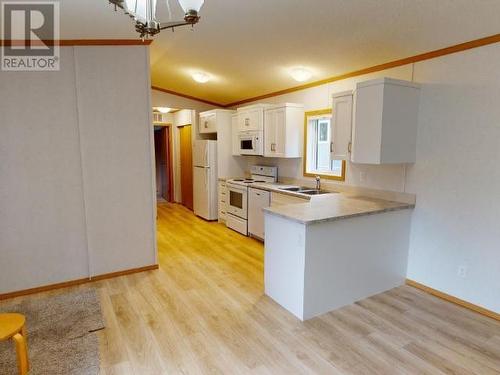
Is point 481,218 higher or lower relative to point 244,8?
lower

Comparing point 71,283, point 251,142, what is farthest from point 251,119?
point 71,283

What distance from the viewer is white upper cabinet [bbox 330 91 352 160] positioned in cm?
343

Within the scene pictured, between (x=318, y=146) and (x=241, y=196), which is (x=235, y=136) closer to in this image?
(x=241, y=196)

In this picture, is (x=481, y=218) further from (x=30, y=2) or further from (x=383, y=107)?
(x=30, y=2)

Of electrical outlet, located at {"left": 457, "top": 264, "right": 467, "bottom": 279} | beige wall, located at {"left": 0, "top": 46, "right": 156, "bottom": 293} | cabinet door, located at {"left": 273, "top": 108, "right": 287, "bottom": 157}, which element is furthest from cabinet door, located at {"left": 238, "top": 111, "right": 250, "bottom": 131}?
electrical outlet, located at {"left": 457, "top": 264, "right": 467, "bottom": 279}

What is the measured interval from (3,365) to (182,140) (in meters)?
5.85

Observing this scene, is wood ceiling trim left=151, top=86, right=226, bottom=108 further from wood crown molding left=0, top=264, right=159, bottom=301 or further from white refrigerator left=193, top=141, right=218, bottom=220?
wood crown molding left=0, top=264, right=159, bottom=301

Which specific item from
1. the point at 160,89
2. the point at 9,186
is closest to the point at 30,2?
the point at 9,186

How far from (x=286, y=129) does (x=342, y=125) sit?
123cm

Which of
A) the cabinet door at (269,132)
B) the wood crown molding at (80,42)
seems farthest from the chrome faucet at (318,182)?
the wood crown molding at (80,42)

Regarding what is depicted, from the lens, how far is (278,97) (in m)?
5.25

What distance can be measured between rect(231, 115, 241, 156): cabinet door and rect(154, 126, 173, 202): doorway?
8.31ft

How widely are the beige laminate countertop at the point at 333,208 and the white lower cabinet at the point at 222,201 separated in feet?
7.94

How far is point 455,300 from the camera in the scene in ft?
9.91
